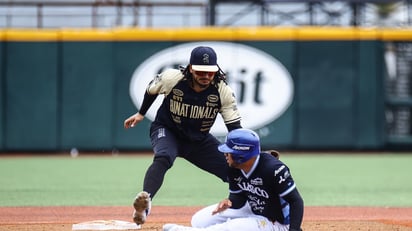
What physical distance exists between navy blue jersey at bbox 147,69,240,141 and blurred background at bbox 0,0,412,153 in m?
9.64

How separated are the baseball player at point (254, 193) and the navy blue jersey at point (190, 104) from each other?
108cm

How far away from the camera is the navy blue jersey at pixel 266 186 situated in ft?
21.0

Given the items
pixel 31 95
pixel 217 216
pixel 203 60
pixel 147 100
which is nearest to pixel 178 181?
pixel 147 100

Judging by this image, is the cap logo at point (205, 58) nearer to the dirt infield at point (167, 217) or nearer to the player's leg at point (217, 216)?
the player's leg at point (217, 216)

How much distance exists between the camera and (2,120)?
56.9ft

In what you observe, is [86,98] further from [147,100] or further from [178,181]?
[147,100]

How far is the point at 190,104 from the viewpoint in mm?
7719

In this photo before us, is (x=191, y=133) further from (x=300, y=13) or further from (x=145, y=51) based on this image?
(x=300, y=13)

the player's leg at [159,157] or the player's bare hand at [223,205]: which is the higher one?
the player's leg at [159,157]

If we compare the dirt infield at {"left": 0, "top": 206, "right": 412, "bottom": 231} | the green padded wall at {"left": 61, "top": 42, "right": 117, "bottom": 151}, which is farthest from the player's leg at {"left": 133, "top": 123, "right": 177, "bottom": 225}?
the green padded wall at {"left": 61, "top": 42, "right": 117, "bottom": 151}

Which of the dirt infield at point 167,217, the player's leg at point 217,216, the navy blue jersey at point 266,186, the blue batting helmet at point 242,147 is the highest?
the blue batting helmet at point 242,147

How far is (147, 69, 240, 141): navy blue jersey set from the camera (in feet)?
25.4

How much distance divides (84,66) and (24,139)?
1.90m

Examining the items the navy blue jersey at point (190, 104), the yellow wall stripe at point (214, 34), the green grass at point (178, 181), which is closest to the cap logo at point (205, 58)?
the navy blue jersey at point (190, 104)
